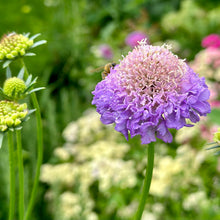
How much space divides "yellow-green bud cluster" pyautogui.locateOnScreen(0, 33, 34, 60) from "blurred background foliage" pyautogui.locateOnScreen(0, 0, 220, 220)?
42.7 inches

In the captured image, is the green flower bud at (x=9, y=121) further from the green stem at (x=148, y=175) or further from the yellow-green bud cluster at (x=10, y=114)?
the green stem at (x=148, y=175)

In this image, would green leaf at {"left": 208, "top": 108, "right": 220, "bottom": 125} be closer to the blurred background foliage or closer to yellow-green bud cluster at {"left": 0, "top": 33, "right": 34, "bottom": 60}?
the blurred background foliage

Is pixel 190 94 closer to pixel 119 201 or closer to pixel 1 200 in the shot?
pixel 119 201

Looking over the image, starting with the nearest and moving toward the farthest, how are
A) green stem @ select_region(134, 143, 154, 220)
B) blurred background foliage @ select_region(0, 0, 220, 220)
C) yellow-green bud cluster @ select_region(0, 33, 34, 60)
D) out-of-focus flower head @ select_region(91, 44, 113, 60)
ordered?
green stem @ select_region(134, 143, 154, 220)
yellow-green bud cluster @ select_region(0, 33, 34, 60)
blurred background foliage @ select_region(0, 0, 220, 220)
out-of-focus flower head @ select_region(91, 44, 113, 60)

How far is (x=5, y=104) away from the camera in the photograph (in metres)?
1.01

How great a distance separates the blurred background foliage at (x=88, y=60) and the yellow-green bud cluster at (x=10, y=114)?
107cm

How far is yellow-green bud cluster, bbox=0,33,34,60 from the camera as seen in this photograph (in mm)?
1083

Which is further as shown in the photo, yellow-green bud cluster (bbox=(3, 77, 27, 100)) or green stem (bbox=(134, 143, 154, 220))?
yellow-green bud cluster (bbox=(3, 77, 27, 100))

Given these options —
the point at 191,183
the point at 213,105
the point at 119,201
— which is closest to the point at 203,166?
the point at 191,183

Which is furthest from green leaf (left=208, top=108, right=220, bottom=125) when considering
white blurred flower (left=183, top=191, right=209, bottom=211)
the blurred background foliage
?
white blurred flower (left=183, top=191, right=209, bottom=211)

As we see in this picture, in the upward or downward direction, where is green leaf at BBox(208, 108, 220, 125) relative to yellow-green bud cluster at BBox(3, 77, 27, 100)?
upward

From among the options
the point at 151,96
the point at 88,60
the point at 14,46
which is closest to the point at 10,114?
the point at 14,46

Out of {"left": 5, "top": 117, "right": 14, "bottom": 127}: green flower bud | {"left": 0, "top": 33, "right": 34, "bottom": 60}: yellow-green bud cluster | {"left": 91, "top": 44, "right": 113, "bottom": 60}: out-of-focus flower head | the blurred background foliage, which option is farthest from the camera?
{"left": 91, "top": 44, "right": 113, "bottom": 60}: out-of-focus flower head

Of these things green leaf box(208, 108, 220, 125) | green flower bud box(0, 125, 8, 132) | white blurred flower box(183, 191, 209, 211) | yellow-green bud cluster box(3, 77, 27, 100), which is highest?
green leaf box(208, 108, 220, 125)
